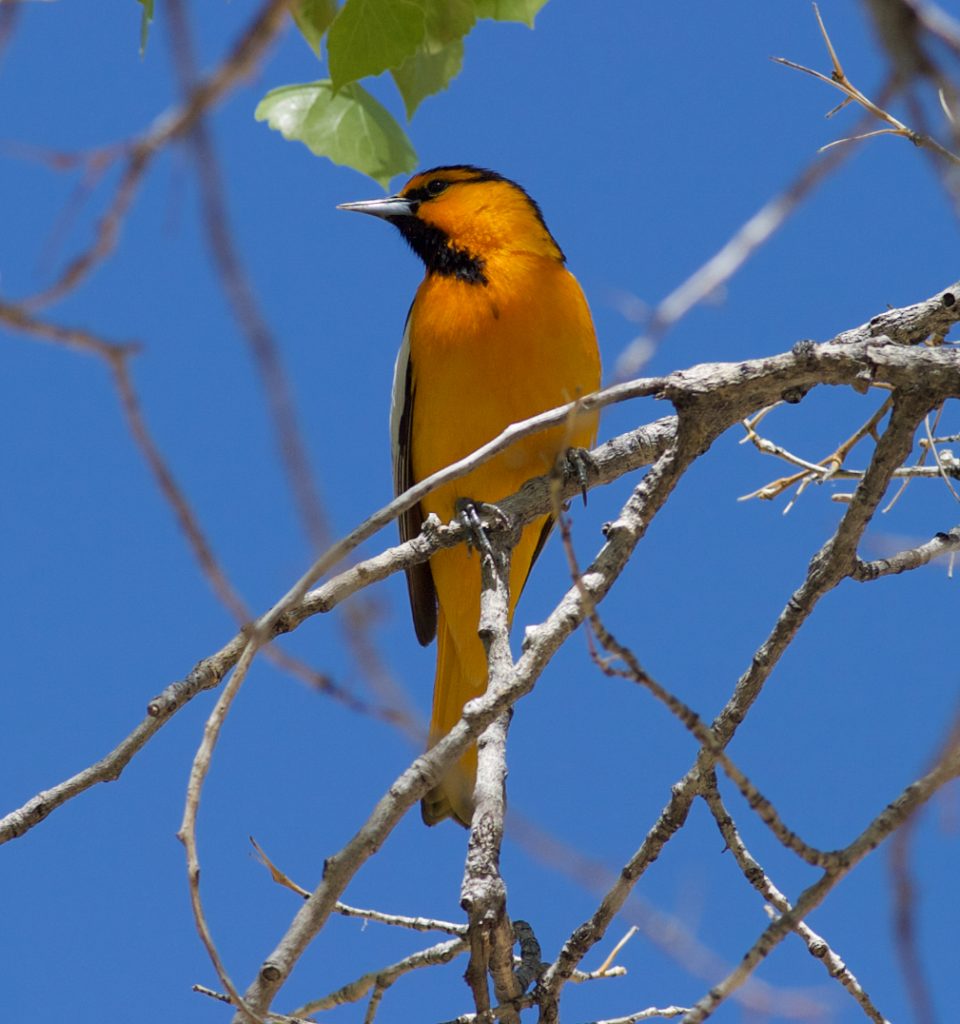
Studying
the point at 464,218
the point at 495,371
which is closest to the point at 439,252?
the point at 464,218

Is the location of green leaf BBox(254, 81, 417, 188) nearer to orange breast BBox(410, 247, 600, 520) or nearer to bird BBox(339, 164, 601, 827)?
bird BBox(339, 164, 601, 827)

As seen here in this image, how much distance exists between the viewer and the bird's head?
178 inches

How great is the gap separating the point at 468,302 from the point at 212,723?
300 cm

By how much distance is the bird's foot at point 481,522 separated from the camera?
2.81m

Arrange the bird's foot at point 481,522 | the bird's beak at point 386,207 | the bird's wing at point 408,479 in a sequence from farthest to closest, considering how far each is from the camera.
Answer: the bird's beak at point 386,207, the bird's wing at point 408,479, the bird's foot at point 481,522

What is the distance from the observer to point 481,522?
295cm

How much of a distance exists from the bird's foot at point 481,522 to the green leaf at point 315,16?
1106 mm

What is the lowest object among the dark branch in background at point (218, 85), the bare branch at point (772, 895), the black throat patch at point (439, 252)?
the dark branch in background at point (218, 85)

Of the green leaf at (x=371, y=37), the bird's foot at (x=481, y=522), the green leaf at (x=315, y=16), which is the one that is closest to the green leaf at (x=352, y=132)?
the green leaf at (x=315, y=16)

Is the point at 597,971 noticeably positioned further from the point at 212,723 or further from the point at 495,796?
the point at 212,723

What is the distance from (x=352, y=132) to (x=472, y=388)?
1.44 m

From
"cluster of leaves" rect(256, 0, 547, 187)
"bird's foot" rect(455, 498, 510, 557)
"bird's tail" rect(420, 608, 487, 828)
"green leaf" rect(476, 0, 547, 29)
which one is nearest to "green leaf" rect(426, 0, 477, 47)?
"cluster of leaves" rect(256, 0, 547, 187)

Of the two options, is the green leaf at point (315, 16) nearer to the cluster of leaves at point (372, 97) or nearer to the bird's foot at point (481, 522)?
the cluster of leaves at point (372, 97)

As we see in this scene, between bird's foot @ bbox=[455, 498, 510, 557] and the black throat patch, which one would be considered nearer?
bird's foot @ bbox=[455, 498, 510, 557]
